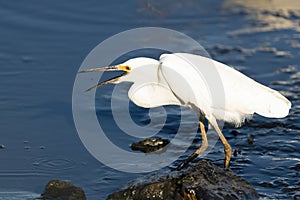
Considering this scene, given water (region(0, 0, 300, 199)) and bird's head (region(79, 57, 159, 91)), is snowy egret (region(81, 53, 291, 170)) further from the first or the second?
water (region(0, 0, 300, 199))

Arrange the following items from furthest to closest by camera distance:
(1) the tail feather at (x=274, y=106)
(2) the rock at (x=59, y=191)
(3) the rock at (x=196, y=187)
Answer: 1. (1) the tail feather at (x=274, y=106)
2. (2) the rock at (x=59, y=191)
3. (3) the rock at (x=196, y=187)

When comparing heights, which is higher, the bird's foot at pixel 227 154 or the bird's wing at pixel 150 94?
the bird's wing at pixel 150 94

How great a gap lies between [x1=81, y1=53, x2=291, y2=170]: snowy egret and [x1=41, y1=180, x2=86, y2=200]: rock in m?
0.90

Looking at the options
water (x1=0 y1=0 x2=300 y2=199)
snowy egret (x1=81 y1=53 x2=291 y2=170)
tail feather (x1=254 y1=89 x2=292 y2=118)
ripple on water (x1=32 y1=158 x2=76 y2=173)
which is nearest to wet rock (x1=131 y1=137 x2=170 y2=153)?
water (x1=0 y1=0 x2=300 y2=199)

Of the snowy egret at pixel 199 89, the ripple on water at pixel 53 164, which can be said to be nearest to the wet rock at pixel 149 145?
the snowy egret at pixel 199 89

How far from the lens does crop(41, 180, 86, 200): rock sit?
626 cm

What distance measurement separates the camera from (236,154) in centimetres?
740

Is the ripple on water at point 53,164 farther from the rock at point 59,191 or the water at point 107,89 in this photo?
the rock at point 59,191

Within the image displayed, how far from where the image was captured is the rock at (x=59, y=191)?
626 cm

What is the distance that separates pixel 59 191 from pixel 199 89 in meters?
1.46

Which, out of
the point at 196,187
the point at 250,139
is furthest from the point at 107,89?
the point at 196,187

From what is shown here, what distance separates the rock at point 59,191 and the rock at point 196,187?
31 centimetres

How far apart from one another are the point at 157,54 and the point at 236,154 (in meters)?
2.66

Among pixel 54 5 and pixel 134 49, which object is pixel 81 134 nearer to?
pixel 134 49
